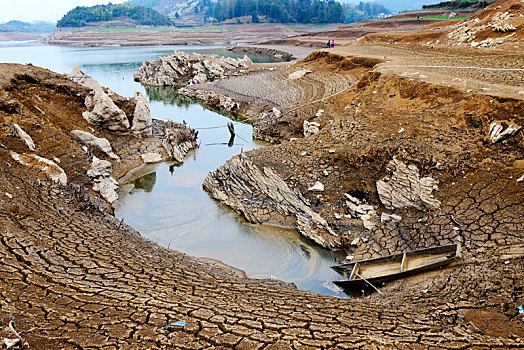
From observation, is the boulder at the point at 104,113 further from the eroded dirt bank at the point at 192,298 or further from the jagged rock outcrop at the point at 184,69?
the jagged rock outcrop at the point at 184,69

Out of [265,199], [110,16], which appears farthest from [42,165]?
[110,16]

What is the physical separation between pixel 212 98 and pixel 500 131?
71.5 ft

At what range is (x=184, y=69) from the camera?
35906mm

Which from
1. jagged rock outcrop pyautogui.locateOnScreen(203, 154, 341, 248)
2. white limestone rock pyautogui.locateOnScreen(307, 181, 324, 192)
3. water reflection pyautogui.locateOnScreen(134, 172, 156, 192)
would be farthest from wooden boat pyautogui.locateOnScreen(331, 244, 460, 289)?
water reflection pyautogui.locateOnScreen(134, 172, 156, 192)

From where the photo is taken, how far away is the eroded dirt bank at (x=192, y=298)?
3.79 metres

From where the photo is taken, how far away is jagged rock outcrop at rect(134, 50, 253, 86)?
1347 inches

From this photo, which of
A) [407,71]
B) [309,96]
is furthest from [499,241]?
[309,96]

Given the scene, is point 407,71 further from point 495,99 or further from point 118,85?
point 118,85

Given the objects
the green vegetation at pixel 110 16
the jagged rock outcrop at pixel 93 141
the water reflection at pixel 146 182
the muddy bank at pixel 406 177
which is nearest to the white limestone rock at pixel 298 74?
the muddy bank at pixel 406 177

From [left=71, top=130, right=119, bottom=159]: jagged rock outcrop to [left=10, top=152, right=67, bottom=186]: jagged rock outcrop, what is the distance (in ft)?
11.0

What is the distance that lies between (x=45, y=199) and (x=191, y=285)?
5601mm

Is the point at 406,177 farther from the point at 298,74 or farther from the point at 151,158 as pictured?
the point at 298,74

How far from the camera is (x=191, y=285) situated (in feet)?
18.2

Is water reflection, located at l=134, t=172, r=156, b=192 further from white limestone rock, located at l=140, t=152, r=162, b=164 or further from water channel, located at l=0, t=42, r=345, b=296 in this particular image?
white limestone rock, located at l=140, t=152, r=162, b=164
